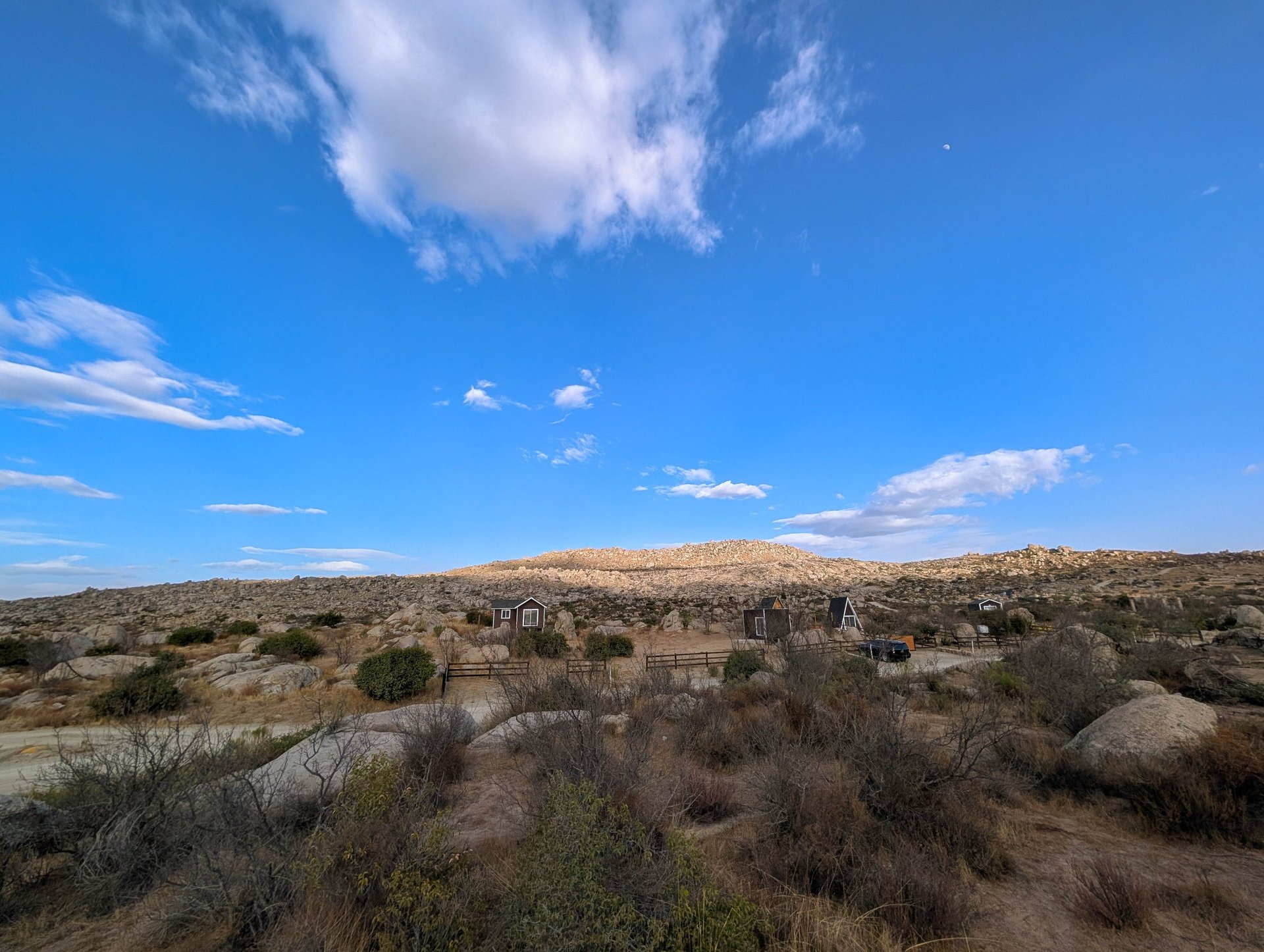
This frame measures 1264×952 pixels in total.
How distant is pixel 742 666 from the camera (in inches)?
724

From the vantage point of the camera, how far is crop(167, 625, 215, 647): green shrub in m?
30.9

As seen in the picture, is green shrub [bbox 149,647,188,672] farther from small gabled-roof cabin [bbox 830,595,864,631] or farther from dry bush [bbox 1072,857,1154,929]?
small gabled-roof cabin [bbox 830,595,864,631]

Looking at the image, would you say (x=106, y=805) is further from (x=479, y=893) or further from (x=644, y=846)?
(x=644, y=846)

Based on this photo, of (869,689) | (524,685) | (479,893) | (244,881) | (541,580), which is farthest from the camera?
(541,580)

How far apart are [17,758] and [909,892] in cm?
1974

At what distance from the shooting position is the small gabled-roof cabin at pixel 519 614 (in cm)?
3431

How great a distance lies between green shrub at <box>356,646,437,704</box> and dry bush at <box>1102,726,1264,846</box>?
19677mm

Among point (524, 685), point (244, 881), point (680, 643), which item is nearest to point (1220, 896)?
point (244, 881)

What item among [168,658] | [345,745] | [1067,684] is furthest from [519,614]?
[1067,684]

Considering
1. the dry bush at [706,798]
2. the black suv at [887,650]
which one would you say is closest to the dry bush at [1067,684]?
the dry bush at [706,798]

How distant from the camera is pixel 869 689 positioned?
11008mm

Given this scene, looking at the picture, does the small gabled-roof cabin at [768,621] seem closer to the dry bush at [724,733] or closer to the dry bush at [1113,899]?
the dry bush at [724,733]

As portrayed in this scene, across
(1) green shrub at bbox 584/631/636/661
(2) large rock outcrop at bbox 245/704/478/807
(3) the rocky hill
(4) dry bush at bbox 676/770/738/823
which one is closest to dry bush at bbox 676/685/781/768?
(4) dry bush at bbox 676/770/738/823

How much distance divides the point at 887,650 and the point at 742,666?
31.6ft
